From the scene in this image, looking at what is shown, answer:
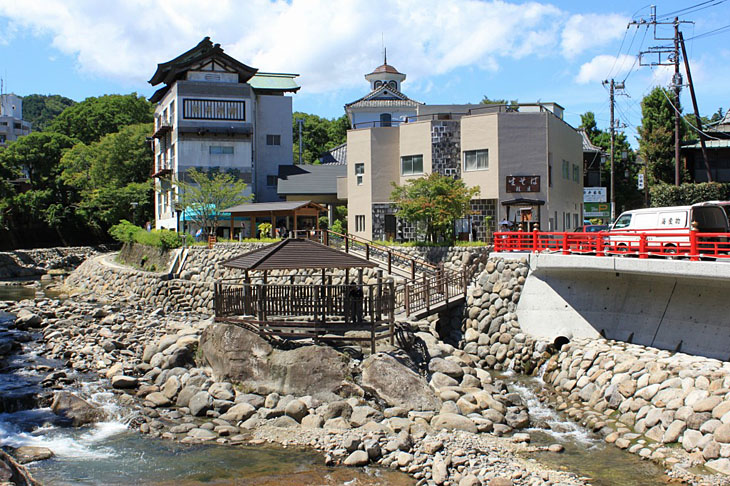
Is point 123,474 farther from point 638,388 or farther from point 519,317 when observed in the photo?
point 519,317

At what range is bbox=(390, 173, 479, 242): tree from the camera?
106 ft

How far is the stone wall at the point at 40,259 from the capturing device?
6006cm

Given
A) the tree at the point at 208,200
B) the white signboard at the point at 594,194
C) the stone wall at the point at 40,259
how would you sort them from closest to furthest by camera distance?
1. the tree at the point at 208,200
2. the white signboard at the point at 594,194
3. the stone wall at the point at 40,259

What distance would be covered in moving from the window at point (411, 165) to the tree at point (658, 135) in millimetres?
18810

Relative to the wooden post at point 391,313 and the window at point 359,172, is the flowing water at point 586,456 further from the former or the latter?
the window at point 359,172

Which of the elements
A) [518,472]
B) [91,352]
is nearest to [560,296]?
[518,472]

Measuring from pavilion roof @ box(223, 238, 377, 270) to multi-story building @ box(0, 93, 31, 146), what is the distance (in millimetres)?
110911

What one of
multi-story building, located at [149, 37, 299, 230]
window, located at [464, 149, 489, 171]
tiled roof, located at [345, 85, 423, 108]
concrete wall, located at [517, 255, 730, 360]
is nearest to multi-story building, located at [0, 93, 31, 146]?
multi-story building, located at [149, 37, 299, 230]

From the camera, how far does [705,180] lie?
154 feet

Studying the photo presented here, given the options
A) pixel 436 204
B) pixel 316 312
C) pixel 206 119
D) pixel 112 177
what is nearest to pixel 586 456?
pixel 316 312

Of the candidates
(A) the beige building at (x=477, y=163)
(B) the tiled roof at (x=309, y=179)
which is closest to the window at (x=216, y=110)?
(B) the tiled roof at (x=309, y=179)

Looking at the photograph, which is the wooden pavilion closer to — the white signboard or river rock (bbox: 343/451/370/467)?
river rock (bbox: 343/451/370/467)

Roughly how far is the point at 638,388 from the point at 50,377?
61.8 feet

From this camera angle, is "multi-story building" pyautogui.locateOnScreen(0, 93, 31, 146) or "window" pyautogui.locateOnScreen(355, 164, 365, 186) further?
"multi-story building" pyautogui.locateOnScreen(0, 93, 31, 146)
